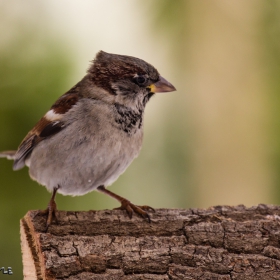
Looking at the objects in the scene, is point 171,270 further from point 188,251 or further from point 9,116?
point 9,116

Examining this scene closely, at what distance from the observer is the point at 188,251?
2.55m

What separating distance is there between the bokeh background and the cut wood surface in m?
1.12

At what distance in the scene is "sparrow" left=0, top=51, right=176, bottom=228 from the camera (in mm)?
2844

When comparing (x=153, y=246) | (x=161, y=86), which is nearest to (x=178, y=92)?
(x=161, y=86)

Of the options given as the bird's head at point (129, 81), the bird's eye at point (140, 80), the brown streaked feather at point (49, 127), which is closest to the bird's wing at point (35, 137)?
the brown streaked feather at point (49, 127)

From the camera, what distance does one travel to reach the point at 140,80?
3.00 metres

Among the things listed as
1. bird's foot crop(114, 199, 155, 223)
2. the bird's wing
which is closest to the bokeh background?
the bird's wing

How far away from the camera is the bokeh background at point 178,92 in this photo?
3.79 meters

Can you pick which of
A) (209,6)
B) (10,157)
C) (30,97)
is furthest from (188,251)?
(209,6)

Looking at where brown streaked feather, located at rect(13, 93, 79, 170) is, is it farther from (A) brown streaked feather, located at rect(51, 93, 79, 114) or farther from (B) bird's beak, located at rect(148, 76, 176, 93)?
(B) bird's beak, located at rect(148, 76, 176, 93)

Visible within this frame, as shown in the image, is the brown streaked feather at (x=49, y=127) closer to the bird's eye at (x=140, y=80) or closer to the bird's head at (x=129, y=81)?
the bird's head at (x=129, y=81)

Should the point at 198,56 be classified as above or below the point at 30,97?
above

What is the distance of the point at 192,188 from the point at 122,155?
1.44m

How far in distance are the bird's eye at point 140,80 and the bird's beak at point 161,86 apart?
0.05 meters
